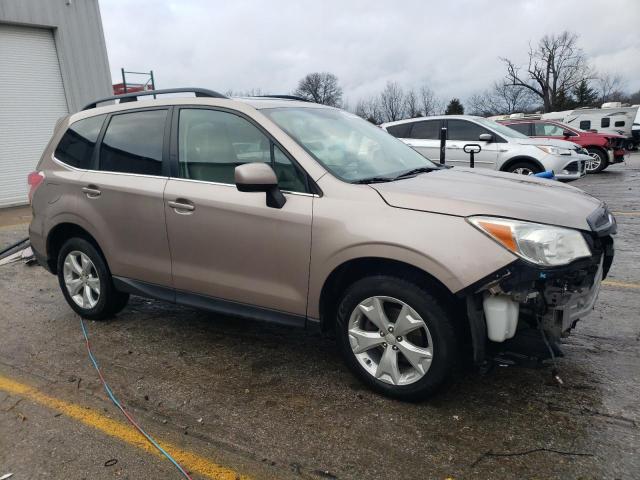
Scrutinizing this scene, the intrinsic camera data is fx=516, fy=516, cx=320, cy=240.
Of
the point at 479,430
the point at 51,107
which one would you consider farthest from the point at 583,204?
the point at 51,107

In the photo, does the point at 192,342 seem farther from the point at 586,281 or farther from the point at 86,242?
the point at 586,281

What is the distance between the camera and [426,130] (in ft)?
35.9

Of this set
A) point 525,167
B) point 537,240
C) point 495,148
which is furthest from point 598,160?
point 537,240

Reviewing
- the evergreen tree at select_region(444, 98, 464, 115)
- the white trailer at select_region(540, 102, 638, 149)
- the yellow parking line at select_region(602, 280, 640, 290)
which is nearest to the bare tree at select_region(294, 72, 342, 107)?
the evergreen tree at select_region(444, 98, 464, 115)

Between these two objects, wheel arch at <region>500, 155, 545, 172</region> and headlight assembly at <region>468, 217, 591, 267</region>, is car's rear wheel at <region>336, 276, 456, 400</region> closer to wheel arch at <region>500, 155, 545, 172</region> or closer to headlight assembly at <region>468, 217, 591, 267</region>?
headlight assembly at <region>468, 217, 591, 267</region>

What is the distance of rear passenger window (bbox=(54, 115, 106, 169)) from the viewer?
4301 millimetres

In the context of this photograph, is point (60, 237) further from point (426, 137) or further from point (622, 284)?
point (426, 137)

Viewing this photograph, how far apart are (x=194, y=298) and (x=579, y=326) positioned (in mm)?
2939

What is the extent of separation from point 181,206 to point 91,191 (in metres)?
1.04

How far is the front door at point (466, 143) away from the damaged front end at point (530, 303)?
7.87 metres

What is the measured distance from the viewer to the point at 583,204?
298 centimetres

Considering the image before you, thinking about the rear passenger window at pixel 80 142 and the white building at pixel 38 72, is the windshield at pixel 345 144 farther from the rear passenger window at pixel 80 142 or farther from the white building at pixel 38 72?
the white building at pixel 38 72

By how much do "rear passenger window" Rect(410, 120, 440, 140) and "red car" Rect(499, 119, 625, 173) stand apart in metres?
5.67

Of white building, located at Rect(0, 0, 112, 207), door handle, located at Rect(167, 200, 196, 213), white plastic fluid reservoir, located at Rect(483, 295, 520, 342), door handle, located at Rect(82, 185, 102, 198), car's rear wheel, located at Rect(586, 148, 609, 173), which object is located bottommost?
car's rear wheel, located at Rect(586, 148, 609, 173)
